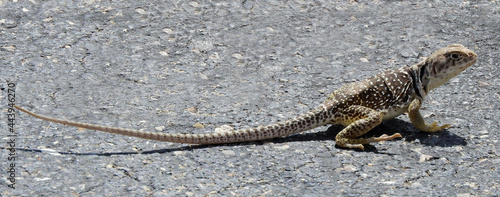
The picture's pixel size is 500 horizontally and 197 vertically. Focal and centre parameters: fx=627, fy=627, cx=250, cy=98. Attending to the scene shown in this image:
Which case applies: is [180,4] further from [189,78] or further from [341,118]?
[341,118]

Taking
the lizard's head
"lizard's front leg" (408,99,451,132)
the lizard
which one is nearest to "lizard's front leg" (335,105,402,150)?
the lizard

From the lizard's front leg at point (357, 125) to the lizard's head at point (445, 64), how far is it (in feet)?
2.25

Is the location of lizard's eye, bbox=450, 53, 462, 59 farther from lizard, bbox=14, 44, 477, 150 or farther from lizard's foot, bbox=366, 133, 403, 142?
lizard's foot, bbox=366, 133, 403, 142

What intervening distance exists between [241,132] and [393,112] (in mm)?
1507

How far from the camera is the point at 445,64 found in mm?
5898

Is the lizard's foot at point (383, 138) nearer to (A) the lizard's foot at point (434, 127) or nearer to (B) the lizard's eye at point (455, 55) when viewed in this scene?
(A) the lizard's foot at point (434, 127)

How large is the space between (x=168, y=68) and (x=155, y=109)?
966 mm

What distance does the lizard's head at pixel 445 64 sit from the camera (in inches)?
231

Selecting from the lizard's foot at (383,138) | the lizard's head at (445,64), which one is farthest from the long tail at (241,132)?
the lizard's head at (445,64)

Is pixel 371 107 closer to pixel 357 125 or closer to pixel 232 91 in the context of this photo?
pixel 357 125

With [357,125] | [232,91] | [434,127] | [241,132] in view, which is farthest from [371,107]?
[232,91]

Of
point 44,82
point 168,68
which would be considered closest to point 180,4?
point 168,68

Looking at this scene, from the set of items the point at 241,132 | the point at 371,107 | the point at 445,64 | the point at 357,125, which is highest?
the point at 445,64

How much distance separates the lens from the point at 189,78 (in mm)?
6895
